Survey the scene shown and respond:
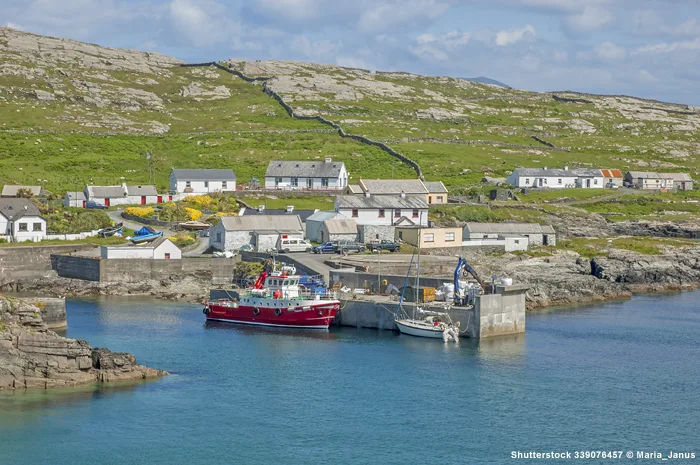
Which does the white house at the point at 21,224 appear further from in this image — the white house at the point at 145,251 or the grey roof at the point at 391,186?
the grey roof at the point at 391,186

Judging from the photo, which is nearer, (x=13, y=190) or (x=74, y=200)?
(x=74, y=200)

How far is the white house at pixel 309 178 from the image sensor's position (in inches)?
5084

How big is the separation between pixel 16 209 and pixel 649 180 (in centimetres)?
9589

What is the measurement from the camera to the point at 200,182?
125 meters

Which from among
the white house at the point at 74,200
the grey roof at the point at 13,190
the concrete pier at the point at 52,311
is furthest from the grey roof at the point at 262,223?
the grey roof at the point at 13,190

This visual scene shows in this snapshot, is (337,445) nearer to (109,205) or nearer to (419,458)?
(419,458)

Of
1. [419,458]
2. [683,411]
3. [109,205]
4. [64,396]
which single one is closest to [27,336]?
[64,396]

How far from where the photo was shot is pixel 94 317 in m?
71.4

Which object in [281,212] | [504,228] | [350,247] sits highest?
[281,212]

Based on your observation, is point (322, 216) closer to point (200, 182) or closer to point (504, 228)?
point (504, 228)

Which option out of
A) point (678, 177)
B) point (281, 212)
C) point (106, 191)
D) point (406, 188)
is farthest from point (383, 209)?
point (678, 177)

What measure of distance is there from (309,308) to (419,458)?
87.3ft

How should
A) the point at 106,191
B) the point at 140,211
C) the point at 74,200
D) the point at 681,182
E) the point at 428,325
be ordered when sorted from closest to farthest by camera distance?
the point at 428,325 → the point at 140,211 → the point at 74,200 → the point at 106,191 → the point at 681,182

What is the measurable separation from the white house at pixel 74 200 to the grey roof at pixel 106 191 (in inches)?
44.4
